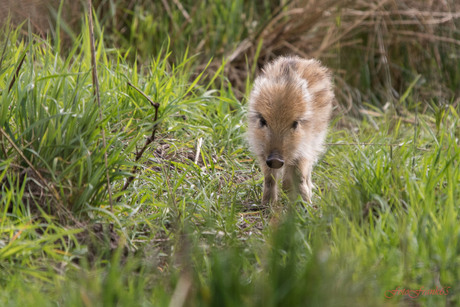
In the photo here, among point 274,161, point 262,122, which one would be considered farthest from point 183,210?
point 262,122

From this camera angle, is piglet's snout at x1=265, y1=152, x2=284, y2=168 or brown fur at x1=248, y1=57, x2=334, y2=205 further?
brown fur at x1=248, y1=57, x2=334, y2=205

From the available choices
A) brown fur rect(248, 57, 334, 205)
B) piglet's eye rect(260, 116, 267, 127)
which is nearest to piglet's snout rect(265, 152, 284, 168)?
brown fur rect(248, 57, 334, 205)

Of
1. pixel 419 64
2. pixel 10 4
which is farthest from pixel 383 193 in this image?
pixel 419 64

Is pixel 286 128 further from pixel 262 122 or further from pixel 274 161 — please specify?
pixel 274 161

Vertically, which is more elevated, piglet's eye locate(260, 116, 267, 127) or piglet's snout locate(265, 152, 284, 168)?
piglet's eye locate(260, 116, 267, 127)

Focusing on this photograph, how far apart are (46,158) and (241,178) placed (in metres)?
1.95

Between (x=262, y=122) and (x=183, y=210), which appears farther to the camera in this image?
(x=262, y=122)

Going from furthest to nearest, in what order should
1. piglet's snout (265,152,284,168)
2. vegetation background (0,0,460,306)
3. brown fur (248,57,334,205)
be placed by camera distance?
brown fur (248,57,334,205) → piglet's snout (265,152,284,168) → vegetation background (0,0,460,306)

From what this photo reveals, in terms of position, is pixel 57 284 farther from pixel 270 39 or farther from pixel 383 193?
pixel 270 39

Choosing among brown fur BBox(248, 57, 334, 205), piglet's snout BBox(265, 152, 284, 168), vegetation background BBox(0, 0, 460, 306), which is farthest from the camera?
brown fur BBox(248, 57, 334, 205)

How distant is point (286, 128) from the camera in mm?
4809

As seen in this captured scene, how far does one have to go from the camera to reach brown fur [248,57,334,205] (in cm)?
479

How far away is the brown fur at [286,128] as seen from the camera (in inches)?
189

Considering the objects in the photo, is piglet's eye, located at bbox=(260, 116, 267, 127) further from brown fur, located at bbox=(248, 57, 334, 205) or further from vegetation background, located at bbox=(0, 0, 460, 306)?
vegetation background, located at bbox=(0, 0, 460, 306)
